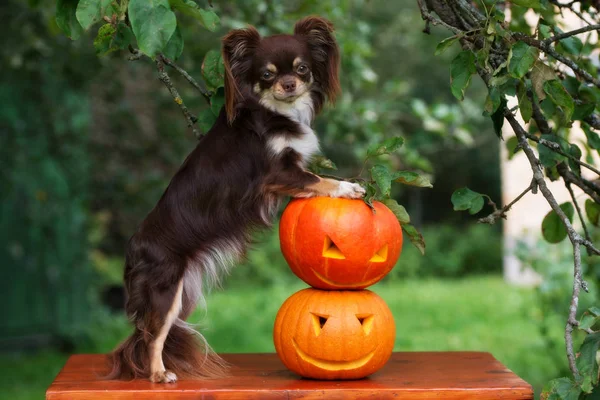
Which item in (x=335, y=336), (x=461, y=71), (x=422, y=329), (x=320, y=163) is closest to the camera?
(x=461, y=71)

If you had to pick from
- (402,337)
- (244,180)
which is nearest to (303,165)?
(244,180)

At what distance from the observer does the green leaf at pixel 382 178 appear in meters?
2.74

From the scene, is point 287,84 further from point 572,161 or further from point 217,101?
point 572,161

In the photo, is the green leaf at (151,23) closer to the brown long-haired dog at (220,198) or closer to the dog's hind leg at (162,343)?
the brown long-haired dog at (220,198)

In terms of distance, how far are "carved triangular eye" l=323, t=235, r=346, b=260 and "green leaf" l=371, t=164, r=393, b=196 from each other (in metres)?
0.25

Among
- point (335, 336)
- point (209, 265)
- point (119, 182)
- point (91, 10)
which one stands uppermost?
point (91, 10)

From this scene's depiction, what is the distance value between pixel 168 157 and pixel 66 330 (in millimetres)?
2278

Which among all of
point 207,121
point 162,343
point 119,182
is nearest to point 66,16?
point 207,121

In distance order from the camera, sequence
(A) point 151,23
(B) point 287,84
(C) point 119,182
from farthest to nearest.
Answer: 1. (C) point 119,182
2. (B) point 287,84
3. (A) point 151,23

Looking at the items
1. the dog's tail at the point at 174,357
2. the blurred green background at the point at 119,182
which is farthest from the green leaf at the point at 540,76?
the blurred green background at the point at 119,182

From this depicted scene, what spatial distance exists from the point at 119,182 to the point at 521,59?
5.93 m

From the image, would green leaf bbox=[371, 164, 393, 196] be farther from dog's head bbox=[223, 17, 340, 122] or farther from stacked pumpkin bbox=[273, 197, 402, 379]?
dog's head bbox=[223, 17, 340, 122]

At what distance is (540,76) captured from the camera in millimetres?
2602

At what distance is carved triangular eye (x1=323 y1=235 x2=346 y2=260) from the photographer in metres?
2.82
